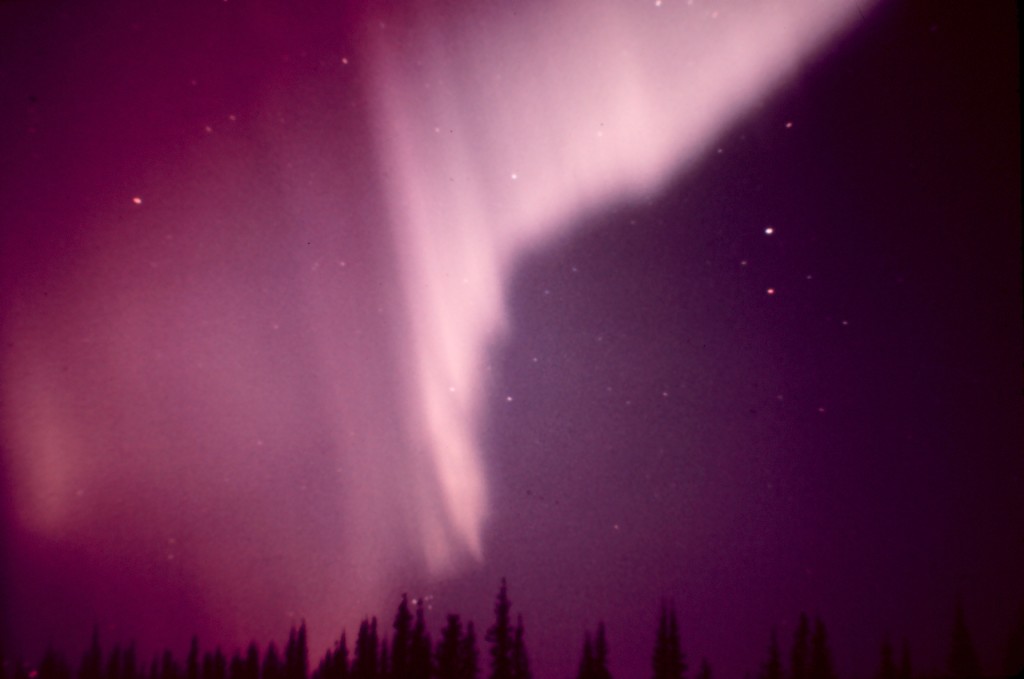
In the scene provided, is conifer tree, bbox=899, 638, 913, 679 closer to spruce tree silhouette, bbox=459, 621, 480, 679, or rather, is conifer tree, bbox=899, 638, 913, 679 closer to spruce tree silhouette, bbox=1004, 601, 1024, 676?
spruce tree silhouette, bbox=1004, 601, 1024, 676

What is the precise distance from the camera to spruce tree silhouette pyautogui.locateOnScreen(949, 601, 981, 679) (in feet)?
74.9

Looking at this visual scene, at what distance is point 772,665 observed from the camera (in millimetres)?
28422

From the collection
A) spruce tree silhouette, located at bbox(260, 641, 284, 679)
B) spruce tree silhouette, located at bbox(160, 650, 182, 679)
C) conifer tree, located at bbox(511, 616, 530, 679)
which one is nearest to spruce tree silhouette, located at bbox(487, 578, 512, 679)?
conifer tree, located at bbox(511, 616, 530, 679)

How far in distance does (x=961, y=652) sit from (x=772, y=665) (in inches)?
309

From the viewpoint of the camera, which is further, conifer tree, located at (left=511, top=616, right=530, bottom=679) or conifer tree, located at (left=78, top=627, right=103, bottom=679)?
conifer tree, located at (left=78, top=627, right=103, bottom=679)

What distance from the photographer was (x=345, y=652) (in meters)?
36.5

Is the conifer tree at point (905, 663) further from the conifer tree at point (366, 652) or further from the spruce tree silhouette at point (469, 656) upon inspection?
the conifer tree at point (366, 652)

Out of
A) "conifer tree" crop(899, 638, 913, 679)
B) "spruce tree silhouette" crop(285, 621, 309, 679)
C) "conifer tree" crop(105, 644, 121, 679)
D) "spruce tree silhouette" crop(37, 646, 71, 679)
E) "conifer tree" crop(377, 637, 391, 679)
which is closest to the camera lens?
"conifer tree" crop(899, 638, 913, 679)

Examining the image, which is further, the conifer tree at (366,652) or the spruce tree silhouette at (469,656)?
the conifer tree at (366,652)

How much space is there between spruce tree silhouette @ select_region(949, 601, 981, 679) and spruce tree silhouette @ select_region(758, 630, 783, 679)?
7119mm

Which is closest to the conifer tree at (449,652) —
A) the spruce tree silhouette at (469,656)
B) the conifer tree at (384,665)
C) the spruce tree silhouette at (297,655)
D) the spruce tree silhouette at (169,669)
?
the spruce tree silhouette at (469,656)

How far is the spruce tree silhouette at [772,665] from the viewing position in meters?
28.2

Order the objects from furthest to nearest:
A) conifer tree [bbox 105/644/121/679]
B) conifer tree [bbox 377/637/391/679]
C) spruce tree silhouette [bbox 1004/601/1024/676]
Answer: conifer tree [bbox 105/644/121/679] → conifer tree [bbox 377/637/391/679] → spruce tree silhouette [bbox 1004/601/1024/676]

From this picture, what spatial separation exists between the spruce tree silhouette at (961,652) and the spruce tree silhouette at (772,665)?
280 inches
